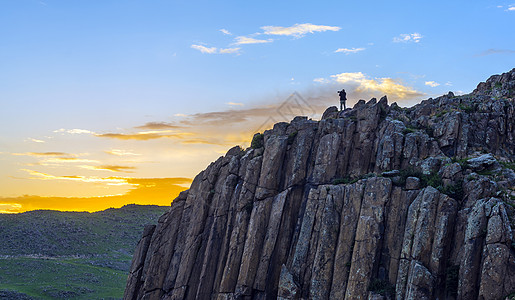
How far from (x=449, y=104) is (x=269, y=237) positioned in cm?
3004

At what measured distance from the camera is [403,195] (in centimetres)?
5097

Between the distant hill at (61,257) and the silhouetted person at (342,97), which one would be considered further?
the distant hill at (61,257)

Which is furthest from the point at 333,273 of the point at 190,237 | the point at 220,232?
the point at 190,237

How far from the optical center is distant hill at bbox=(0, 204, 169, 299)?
115m

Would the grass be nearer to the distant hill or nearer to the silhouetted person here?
the distant hill

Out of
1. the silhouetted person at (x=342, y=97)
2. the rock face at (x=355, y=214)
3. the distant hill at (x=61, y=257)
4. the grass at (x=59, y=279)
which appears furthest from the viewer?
the distant hill at (x=61, y=257)

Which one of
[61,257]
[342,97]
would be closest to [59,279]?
[61,257]

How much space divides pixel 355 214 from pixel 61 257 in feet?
400

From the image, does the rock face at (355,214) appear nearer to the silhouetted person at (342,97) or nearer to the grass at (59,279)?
the silhouetted person at (342,97)

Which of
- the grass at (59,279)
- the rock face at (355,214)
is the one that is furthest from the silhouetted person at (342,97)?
the grass at (59,279)

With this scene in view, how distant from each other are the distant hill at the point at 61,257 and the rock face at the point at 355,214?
A: 2028 inches

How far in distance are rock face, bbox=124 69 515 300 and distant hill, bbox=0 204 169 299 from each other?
51.5 meters

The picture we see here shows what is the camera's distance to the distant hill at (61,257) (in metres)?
115

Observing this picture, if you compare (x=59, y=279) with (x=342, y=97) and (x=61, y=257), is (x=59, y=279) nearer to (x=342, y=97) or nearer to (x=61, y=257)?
(x=61, y=257)
